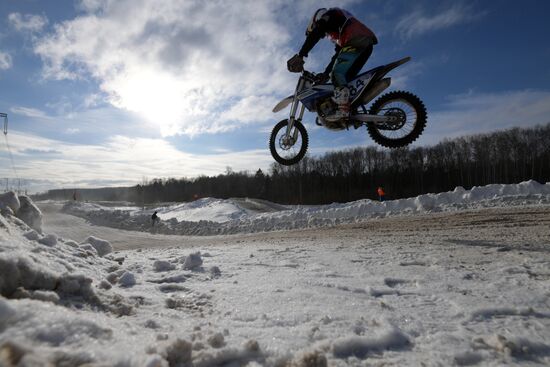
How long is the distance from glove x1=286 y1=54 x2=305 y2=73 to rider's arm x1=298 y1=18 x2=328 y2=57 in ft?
0.83

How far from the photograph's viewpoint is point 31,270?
2137mm

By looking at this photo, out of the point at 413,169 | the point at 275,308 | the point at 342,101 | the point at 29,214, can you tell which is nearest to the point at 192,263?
the point at 275,308

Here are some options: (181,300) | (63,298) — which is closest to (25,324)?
(63,298)

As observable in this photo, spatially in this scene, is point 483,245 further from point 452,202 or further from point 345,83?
point 452,202

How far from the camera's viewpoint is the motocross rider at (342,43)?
6109 mm

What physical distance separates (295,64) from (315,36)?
0.85 meters

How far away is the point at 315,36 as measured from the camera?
6.36 m

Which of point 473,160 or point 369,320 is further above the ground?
point 473,160

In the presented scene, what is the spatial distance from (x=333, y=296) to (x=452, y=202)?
13.5 metres

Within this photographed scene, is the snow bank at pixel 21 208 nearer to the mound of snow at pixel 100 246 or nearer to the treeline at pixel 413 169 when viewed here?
the mound of snow at pixel 100 246

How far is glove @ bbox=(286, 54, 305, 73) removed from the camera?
6.97 m

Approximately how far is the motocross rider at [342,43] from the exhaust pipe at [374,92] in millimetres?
264

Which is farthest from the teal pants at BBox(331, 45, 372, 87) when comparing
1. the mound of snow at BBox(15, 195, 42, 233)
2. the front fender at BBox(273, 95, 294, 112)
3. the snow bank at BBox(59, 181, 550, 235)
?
the snow bank at BBox(59, 181, 550, 235)

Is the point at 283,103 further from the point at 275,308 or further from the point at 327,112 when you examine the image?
the point at 275,308
